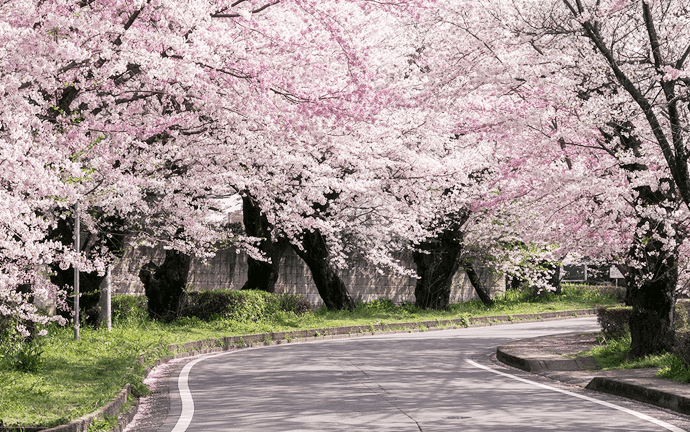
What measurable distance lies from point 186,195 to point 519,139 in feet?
26.9

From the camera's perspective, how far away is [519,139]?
686 inches

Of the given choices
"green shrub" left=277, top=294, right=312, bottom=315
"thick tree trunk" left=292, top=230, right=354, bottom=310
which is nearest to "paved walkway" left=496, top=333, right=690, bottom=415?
"green shrub" left=277, top=294, right=312, bottom=315

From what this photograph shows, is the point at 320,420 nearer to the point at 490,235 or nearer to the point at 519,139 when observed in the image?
the point at 519,139

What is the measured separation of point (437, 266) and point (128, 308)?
12.9m

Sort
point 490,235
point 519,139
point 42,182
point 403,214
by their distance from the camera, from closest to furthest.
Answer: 1. point 42,182
2. point 519,139
3. point 403,214
4. point 490,235

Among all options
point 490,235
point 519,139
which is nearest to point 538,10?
point 519,139

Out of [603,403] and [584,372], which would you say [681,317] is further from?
[603,403]

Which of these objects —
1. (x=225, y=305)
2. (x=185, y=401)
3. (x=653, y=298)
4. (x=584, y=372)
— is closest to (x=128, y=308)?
(x=225, y=305)

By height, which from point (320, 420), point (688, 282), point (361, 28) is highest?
point (361, 28)

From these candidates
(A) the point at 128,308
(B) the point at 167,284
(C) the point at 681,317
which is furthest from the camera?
(B) the point at 167,284

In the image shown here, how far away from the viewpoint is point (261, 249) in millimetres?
25719

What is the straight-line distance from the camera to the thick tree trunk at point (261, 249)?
2580 centimetres

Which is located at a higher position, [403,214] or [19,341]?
[403,214]

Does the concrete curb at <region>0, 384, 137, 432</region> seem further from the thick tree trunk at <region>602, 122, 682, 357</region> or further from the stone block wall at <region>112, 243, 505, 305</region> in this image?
the stone block wall at <region>112, 243, 505, 305</region>
